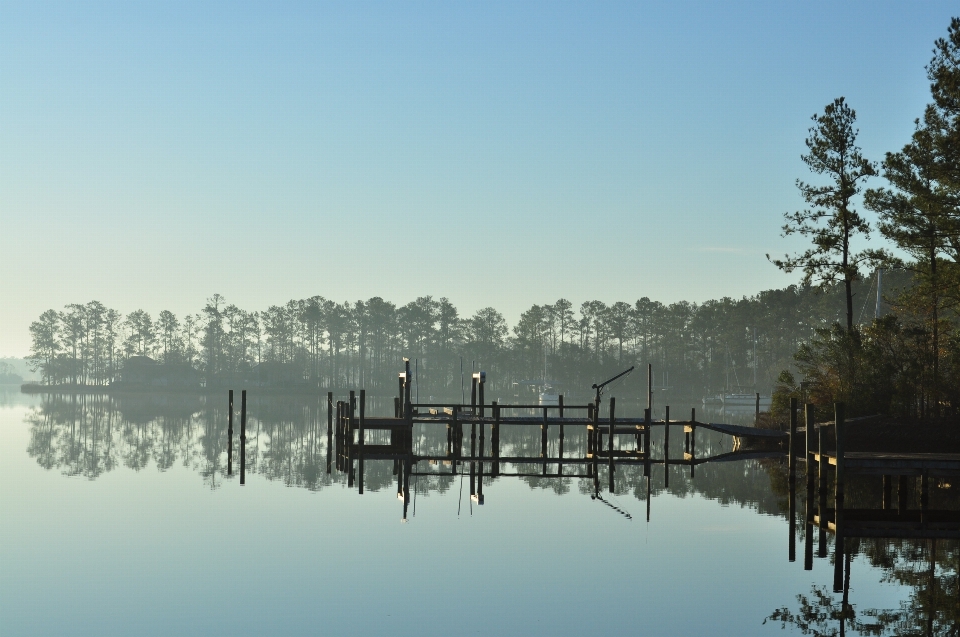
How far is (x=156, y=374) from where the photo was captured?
15188cm

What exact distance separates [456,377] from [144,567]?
14223cm

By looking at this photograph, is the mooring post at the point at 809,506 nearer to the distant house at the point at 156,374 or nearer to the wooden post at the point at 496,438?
the wooden post at the point at 496,438

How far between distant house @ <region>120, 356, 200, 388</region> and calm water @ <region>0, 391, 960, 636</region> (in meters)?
114

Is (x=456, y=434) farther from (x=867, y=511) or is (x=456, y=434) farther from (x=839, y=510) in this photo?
(x=839, y=510)

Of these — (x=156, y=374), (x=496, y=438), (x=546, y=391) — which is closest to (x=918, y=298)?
(x=496, y=438)

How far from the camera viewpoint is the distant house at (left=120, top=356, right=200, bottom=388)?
15138 cm

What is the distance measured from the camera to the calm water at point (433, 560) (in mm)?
18531

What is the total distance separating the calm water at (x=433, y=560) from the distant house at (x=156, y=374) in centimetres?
11446

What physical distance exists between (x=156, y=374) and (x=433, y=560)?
Answer: 444 ft

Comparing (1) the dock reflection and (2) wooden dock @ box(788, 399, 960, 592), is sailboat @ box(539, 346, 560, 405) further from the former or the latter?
(1) the dock reflection

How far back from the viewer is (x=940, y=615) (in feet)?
59.5

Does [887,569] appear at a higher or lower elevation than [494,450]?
lower

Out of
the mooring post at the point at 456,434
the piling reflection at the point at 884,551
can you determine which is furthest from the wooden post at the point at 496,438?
the piling reflection at the point at 884,551

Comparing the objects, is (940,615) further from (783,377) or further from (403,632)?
(783,377)
